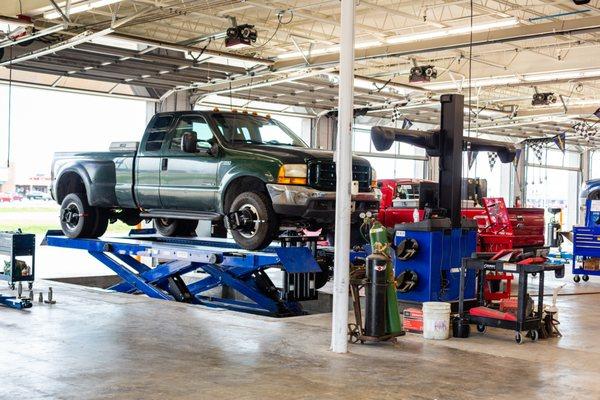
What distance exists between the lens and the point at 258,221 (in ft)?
30.4

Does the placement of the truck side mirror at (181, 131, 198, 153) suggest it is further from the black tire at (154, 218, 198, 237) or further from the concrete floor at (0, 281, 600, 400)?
the black tire at (154, 218, 198, 237)

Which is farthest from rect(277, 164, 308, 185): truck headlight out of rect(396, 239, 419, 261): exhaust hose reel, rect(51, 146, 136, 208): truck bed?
rect(51, 146, 136, 208): truck bed

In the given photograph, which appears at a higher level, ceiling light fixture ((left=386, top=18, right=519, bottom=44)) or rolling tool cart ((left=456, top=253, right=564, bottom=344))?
ceiling light fixture ((left=386, top=18, right=519, bottom=44))

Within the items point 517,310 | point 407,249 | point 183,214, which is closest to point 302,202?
point 407,249

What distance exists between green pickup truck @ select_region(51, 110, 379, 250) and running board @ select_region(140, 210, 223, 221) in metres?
0.01

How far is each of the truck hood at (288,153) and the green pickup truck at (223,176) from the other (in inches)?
0.4

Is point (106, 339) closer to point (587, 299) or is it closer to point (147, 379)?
point (147, 379)

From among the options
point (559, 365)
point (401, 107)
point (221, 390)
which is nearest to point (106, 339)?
point (221, 390)

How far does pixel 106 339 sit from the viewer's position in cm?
748

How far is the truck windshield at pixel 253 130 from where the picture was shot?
992 cm

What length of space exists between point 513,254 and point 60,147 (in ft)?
43.5

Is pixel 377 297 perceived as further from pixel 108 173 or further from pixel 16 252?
pixel 108 173

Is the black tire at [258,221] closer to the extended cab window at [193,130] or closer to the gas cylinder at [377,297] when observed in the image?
the extended cab window at [193,130]

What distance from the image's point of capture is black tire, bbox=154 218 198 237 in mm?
12672
